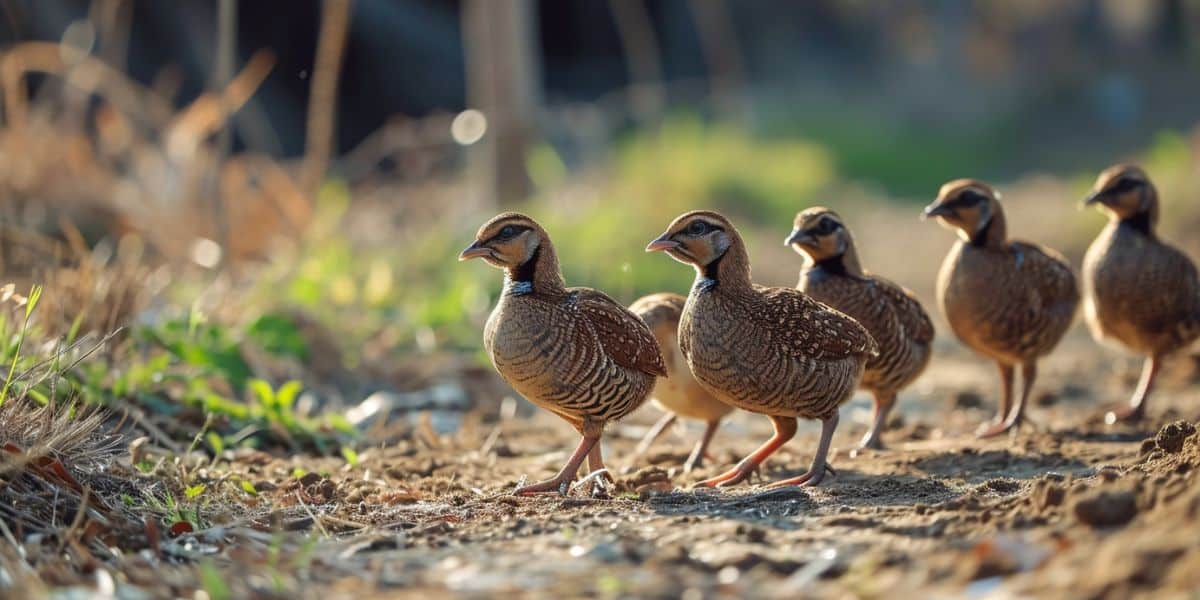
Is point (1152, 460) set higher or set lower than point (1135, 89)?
lower

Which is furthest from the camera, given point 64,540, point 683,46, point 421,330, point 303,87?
point 683,46

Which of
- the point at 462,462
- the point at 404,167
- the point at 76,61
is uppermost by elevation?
the point at 76,61

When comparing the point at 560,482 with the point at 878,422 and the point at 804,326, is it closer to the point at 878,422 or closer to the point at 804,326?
the point at 804,326

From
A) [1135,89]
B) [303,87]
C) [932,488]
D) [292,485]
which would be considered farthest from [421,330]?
[1135,89]

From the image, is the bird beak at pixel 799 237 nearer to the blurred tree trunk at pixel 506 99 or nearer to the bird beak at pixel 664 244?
the bird beak at pixel 664 244

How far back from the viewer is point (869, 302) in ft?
22.6

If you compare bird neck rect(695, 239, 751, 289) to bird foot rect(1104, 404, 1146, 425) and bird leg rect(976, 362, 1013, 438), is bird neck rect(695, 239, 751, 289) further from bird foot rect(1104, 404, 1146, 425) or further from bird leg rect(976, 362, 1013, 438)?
bird foot rect(1104, 404, 1146, 425)

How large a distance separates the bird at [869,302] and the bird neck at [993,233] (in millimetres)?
629

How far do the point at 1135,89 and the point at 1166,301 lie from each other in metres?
18.4

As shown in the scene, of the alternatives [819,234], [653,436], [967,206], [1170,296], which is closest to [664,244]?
[819,234]

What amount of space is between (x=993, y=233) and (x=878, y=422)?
1.29m

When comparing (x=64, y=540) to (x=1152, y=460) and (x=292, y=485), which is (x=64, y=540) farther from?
(x=1152, y=460)

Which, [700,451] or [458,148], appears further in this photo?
[458,148]

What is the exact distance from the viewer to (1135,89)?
24625 millimetres
